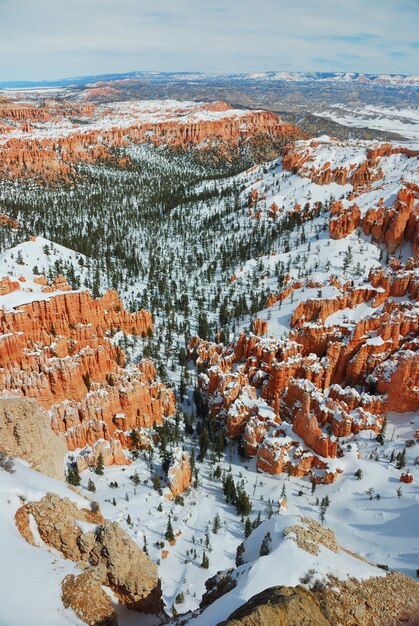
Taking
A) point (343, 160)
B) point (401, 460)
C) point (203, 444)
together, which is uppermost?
point (343, 160)

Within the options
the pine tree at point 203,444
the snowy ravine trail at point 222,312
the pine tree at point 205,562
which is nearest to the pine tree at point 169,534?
the snowy ravine trail at point 222,312

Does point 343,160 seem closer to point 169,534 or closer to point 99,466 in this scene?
point 99,466

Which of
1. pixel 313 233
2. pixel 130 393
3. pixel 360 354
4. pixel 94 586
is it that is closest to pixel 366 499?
pixel 360 354

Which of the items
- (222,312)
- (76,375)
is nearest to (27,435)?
(76,375)

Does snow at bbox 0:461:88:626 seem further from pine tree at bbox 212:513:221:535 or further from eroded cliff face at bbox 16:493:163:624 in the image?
pine tree at bbox 212:513:221:535

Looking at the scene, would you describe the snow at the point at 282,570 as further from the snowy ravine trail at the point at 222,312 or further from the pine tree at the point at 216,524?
the pine tree at the point at 216,524

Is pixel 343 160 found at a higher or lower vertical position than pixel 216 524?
higher

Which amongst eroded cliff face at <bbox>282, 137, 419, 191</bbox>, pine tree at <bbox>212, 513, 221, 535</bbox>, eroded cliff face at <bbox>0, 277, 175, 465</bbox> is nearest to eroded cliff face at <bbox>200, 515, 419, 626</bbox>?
pine tree at <bbox>212, 513, 221, 535</bbox>
